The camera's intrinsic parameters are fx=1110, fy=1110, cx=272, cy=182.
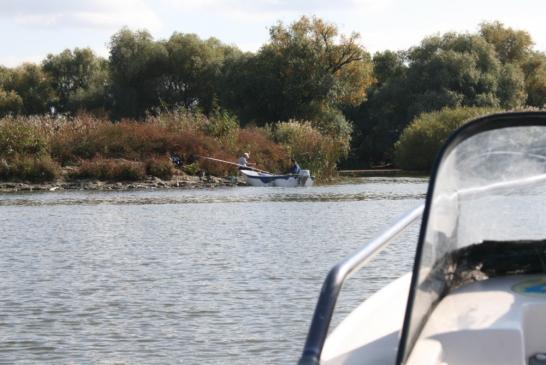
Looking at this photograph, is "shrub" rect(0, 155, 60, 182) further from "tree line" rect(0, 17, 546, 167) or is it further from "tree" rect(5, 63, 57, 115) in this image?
"tree" rect(5, 63, 57, 115)

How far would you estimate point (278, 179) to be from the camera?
37281 mm

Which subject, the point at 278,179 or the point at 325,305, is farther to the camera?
the point at 278,179

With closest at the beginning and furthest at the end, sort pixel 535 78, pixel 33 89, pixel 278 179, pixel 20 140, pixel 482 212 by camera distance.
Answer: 1. pixel 482 212
2. pixel 278 179
3. pixel 20 140
4. pixel 535 78
5. pixel 33 89

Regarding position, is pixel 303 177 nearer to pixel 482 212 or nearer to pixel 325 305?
pixel 482 212

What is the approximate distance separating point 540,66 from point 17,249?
2206 inches

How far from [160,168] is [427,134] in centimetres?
1694

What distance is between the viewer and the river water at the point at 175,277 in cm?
945

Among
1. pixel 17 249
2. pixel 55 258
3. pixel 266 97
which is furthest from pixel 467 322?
pixel 266 97

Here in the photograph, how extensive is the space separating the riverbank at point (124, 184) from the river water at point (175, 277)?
30.2ft

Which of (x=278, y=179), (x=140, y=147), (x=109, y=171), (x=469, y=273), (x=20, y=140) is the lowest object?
(x=278, y=179)

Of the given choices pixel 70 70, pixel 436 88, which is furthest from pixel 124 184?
pixel 70 70

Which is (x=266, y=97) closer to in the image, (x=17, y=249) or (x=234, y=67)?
(x=234, y=67)

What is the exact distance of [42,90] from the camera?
75062mm

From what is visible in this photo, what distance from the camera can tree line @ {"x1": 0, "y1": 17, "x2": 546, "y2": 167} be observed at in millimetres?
56531
